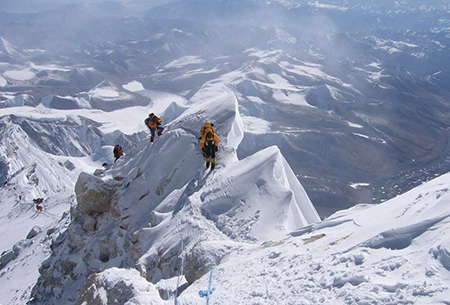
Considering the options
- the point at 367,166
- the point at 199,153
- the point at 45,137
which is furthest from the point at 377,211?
the point at 45,137

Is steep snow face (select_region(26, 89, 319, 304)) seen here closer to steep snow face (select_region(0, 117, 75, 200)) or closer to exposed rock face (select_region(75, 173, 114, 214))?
exposed rock face (select_region(75, 173, 114, 214))

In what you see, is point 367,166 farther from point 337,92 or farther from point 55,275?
point 55,275

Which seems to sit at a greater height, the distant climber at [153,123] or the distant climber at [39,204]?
the distant climber at [153,123]

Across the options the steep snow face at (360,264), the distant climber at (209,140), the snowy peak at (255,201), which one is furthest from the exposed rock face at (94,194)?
the steep snow face at (360,264)

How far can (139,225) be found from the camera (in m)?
19.0

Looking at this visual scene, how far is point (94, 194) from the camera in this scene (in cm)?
2117

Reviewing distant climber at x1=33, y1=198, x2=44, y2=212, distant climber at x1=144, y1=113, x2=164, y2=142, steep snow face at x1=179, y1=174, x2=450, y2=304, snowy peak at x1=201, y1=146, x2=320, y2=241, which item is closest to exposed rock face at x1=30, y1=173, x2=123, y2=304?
distant climber at x1=144, y1=113, x2=164, y2=142

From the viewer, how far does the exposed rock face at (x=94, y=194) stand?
69.6ft

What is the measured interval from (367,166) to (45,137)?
123m

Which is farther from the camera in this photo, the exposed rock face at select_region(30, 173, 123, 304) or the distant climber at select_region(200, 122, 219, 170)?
the exposed rock face at select_region(30, 173, 123, 304)

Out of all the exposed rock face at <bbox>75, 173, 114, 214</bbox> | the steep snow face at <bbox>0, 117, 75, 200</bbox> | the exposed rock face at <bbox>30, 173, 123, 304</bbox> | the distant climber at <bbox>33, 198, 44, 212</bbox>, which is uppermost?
the exposed rock face at <bbox>75, 173, 114, 214</bbox>

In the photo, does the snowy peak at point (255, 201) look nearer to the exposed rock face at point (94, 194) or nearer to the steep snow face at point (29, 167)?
the exposed rock face at point (94, 194)

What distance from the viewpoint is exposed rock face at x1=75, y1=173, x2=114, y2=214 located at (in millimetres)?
21206

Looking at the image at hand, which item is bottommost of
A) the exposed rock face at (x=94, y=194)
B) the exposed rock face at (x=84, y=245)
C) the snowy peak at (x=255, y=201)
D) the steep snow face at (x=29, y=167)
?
the steep snow face at (x=29, y=167)
